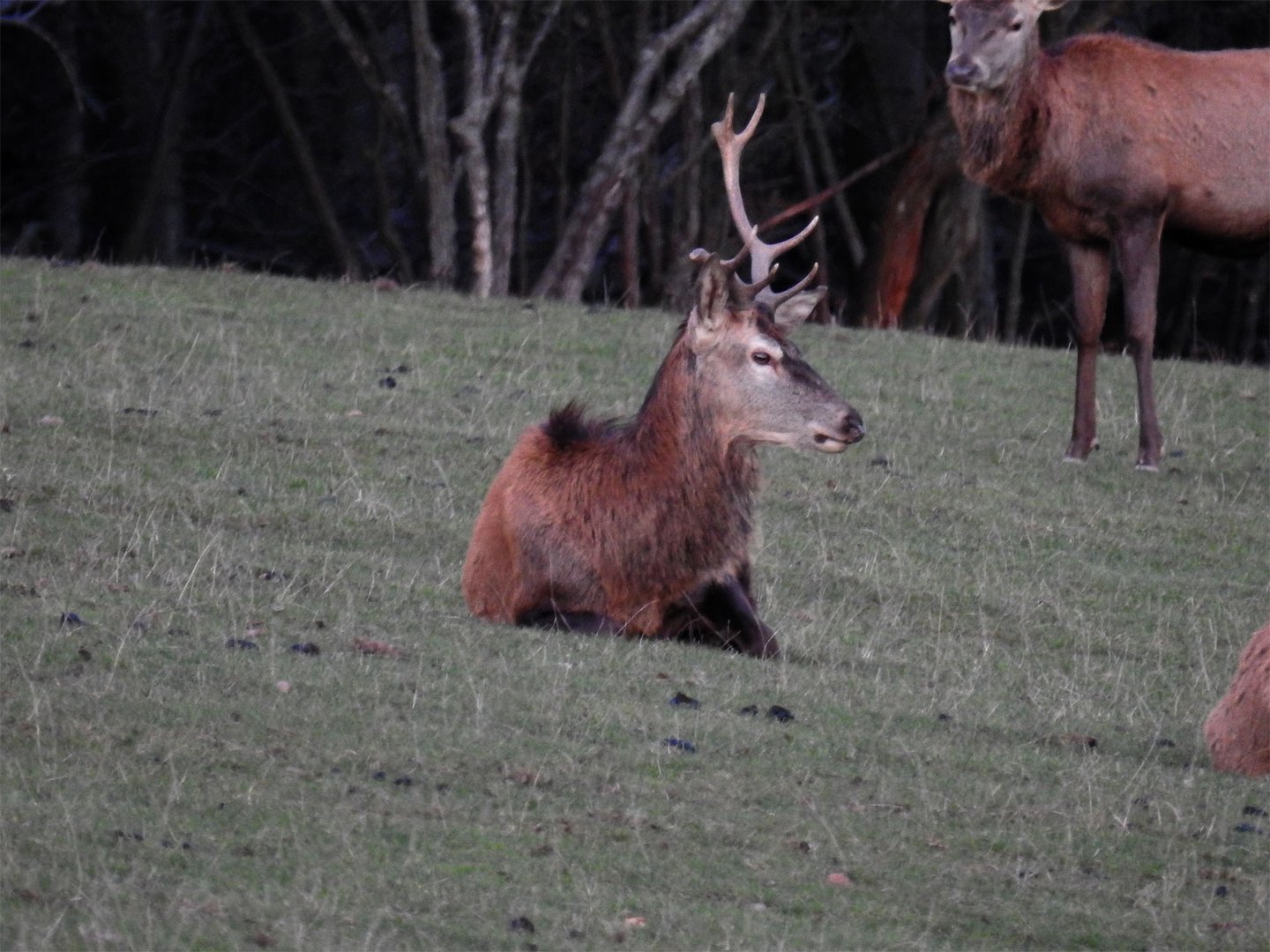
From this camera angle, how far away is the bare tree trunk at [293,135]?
22.2 metres

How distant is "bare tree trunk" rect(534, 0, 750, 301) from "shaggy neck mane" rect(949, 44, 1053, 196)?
5562mm

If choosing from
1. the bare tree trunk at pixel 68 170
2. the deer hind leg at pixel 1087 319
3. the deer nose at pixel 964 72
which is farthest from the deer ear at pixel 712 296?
the bare tree trunk at pixel 68 170

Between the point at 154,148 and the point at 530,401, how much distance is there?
1082 cm

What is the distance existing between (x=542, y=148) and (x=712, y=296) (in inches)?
699

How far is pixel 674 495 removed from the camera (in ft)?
27.4

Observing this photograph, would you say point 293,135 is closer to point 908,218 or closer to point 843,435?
point 908,218

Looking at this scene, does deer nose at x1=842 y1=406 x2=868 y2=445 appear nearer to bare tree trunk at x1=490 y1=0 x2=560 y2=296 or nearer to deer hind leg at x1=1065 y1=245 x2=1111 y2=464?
deer hind leg at x1=1065 y1=245 x2=1111 y2=464

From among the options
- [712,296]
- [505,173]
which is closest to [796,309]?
[712,296]

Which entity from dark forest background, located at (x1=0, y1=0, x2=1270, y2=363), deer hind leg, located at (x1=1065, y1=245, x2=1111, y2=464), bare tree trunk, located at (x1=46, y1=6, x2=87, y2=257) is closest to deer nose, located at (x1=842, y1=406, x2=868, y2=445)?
deer hind leg, located at (x1=1065, y1=245, x2=1111, y2=464)

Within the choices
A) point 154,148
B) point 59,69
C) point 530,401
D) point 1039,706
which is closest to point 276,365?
point 530,401

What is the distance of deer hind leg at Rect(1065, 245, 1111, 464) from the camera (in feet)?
42.2

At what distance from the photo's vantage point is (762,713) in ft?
23.6

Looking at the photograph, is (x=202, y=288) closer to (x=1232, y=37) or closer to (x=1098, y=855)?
(x=1098, y=855)

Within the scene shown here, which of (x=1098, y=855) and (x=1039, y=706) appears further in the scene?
(x=1039, y=706)
